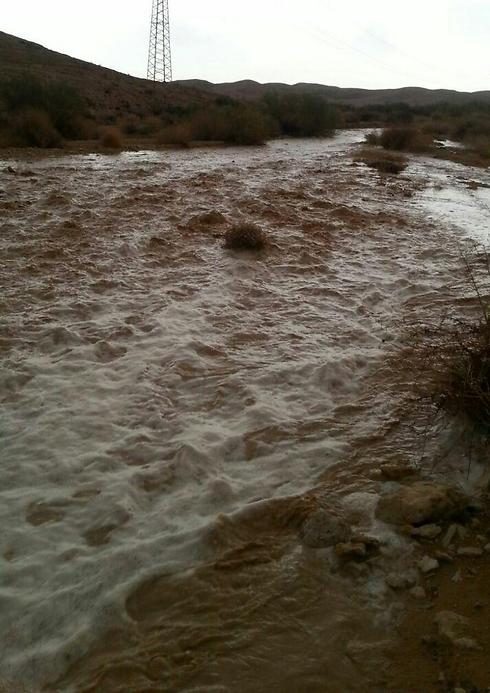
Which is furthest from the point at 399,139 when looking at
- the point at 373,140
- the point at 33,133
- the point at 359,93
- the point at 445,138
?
the point at 359,93

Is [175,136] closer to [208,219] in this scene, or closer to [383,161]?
[383,161]

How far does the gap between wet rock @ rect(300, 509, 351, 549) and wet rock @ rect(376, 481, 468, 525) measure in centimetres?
24

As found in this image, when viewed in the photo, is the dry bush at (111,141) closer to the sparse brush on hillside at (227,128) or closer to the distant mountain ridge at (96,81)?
the sparse brush on hillside at (227,128)

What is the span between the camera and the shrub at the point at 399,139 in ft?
68.3

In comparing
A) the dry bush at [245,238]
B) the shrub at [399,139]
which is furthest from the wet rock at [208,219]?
the shrub at [399,139]

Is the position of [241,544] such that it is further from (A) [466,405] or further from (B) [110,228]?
(B) [110,228]

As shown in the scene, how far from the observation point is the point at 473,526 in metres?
2.72

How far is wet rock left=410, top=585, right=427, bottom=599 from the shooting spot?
92.9 inches

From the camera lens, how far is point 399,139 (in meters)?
20.9

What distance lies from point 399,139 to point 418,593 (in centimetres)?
2109

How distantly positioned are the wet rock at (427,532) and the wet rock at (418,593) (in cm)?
33

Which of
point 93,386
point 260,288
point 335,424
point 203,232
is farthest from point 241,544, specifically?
point 203,232

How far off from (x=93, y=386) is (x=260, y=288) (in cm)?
274

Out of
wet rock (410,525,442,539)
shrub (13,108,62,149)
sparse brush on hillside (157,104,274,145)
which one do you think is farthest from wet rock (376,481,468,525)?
sparse brush on hillside (157,104,274,145)
